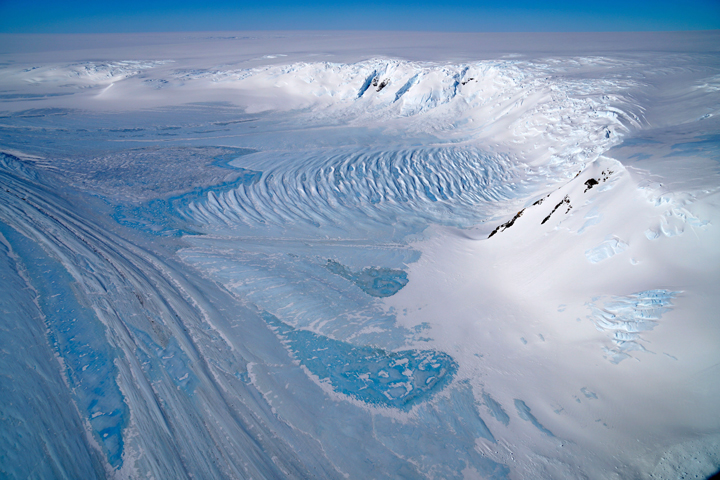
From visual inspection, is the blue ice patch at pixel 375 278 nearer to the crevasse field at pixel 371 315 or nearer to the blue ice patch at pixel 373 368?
the crevasse field at pixel 371 315

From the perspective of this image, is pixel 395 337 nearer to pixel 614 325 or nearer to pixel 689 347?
pixel 614 325

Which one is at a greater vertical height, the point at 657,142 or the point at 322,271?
the point at 657,142

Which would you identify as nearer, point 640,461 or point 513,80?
point 640,461

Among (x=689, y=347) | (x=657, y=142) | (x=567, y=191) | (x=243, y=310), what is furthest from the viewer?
(x=657, y=142)

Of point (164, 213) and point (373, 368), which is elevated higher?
point (164, 213)

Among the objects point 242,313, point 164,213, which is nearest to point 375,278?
point 242,313

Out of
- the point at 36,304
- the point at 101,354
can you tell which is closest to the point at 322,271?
the point at 101,354

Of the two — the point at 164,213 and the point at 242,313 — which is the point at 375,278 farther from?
the point at 164,213
